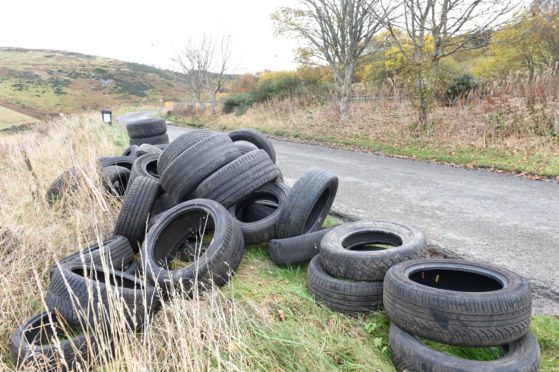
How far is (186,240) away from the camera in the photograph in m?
4.86

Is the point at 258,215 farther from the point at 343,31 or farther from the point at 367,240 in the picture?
the point at 343,31

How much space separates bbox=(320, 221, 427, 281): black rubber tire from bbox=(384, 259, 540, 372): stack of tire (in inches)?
14.9

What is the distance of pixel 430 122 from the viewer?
1287cm

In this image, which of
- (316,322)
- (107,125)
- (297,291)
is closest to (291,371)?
(316,322)

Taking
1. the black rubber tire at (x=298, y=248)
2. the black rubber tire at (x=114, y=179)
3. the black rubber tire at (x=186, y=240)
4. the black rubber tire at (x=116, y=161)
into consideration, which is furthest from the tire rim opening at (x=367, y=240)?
the black rubber tire at (x=116, y=161)

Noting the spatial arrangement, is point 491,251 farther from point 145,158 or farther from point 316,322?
point 145,158

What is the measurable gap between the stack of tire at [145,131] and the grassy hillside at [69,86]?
70.3 ft

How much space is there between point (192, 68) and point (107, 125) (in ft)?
58.6

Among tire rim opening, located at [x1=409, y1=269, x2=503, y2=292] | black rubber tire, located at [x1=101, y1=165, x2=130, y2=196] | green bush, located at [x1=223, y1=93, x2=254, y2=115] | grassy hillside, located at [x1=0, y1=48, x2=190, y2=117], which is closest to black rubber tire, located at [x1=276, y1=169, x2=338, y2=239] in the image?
tire rim opening, located at [x1=409, y1=269, x2=503, y2=292]

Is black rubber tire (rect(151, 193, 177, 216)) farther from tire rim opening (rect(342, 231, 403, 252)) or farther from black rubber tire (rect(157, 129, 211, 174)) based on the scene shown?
tire rim opening (rect(342, 231, 403, 252))

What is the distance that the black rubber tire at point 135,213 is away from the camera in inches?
184

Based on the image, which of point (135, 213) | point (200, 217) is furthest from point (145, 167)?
point (200, 217)

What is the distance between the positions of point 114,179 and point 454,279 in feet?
17.6

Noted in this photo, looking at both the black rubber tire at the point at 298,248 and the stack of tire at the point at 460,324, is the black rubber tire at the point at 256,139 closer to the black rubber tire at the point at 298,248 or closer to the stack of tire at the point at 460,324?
the black rubber tire at the point at 298,248
